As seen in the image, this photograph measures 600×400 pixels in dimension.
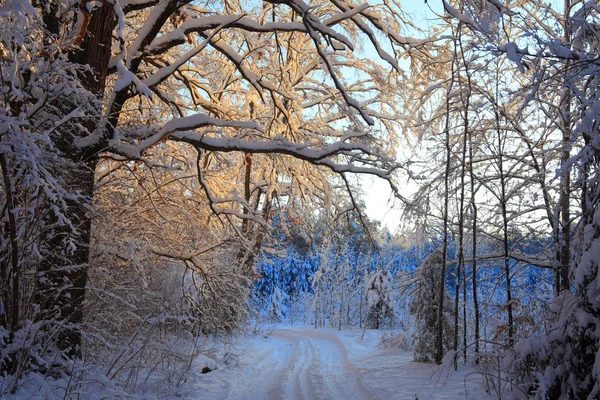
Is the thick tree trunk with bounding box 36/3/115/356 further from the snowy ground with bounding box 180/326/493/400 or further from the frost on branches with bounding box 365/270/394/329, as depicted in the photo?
the frost on branches with bounding box 365/270/394/329

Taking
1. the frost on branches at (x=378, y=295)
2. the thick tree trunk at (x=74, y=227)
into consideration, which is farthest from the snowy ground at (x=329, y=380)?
the frost on branches at (x=378, y=295)

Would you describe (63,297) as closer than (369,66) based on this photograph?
Yes

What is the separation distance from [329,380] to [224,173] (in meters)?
4.33

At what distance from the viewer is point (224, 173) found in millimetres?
8844

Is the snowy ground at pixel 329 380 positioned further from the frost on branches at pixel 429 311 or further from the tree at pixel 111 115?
the tree at pixel 111 115

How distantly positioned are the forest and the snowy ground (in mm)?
461

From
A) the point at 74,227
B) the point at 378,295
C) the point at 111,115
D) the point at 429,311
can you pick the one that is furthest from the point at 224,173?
the point at 378,295

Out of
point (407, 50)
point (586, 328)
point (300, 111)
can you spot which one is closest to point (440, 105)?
point (407, 50)

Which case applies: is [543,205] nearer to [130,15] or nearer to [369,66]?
[369,66]

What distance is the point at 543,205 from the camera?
10094 mm

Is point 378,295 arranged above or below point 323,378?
above

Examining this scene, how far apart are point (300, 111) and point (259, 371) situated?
5.03m

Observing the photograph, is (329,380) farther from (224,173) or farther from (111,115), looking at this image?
(111,115)

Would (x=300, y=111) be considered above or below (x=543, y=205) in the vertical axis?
above
